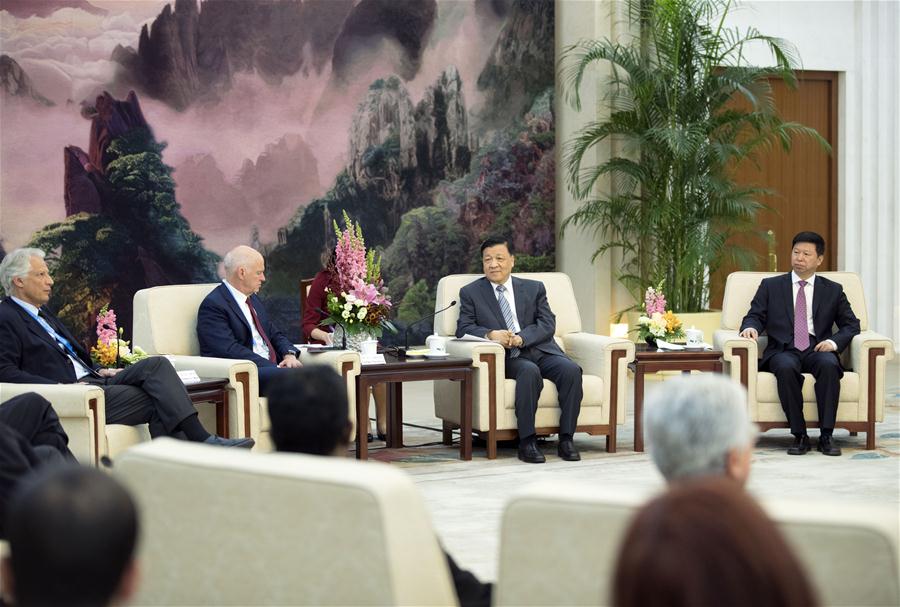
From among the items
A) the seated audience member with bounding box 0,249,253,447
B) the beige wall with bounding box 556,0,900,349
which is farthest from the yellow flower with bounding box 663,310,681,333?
the beige wall with bounding box 556,0,900,349

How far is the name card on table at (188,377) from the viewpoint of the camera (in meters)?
6.12

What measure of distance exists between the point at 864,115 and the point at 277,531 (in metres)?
11.4

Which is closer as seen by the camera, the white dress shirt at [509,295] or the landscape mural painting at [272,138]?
the white dress shirt at [509,295]

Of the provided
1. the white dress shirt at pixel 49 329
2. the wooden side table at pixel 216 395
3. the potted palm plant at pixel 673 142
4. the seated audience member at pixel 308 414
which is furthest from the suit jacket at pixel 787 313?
the seated audience member at pixel 308 414

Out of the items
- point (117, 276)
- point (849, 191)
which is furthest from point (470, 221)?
point (849, 191)

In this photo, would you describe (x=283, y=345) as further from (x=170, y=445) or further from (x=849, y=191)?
(x=849, y=191)

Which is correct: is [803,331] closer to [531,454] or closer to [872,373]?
[872,373]

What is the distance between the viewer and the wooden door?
12.0 meters

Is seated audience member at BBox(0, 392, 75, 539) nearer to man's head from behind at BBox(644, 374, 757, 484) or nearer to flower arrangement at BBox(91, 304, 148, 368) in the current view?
flower arrangement at BBox(91, 304, 148, 368)

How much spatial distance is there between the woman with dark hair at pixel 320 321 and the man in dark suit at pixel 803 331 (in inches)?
92.5

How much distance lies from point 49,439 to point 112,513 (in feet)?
11.5

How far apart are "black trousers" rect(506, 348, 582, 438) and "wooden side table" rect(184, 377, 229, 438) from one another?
172 cm

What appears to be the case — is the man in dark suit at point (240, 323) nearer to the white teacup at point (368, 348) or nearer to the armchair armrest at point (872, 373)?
the white teacup at point (368, 348)

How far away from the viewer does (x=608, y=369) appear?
721 cm
